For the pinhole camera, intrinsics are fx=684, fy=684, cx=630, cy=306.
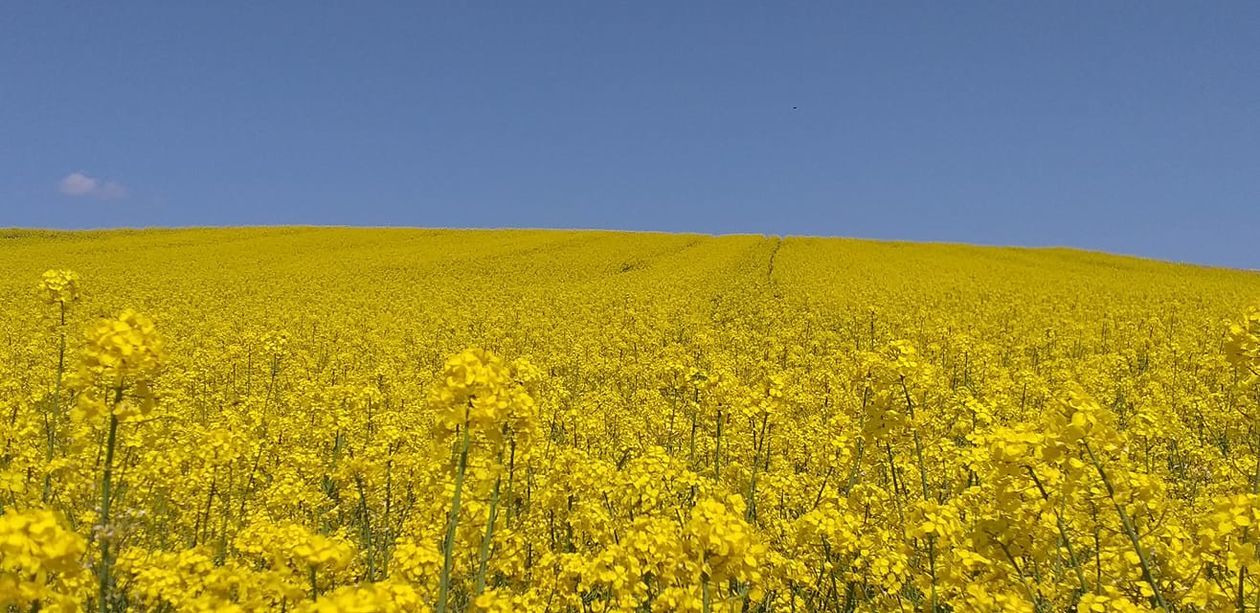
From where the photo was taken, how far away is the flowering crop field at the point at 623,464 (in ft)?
10.3

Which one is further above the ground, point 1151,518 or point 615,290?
point 615,290

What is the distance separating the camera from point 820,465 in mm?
7113

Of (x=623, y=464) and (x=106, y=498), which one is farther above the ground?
(x=106, y=498)

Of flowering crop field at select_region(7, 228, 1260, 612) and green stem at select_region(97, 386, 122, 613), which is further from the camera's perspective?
flowering crop field at select_region(7, 228, 1260, 612)

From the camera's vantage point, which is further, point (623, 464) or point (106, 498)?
point (623, 464)

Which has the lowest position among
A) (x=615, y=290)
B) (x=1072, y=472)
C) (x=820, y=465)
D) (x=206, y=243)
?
(x=820, y=465)

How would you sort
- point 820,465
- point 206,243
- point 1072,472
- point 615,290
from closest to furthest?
point 1072,472 → point 820,465 → point 615,290 → point 206,243

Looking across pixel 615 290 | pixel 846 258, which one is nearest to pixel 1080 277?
pixel 846 258

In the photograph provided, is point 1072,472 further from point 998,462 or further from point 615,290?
point 615,290

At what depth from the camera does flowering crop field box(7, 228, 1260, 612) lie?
3139mm

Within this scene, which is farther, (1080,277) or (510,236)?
(510,236)

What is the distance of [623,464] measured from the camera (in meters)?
6.69

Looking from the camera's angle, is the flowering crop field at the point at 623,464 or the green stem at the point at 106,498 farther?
the flowering crop field at the point at 623,464

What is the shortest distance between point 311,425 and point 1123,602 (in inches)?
311
